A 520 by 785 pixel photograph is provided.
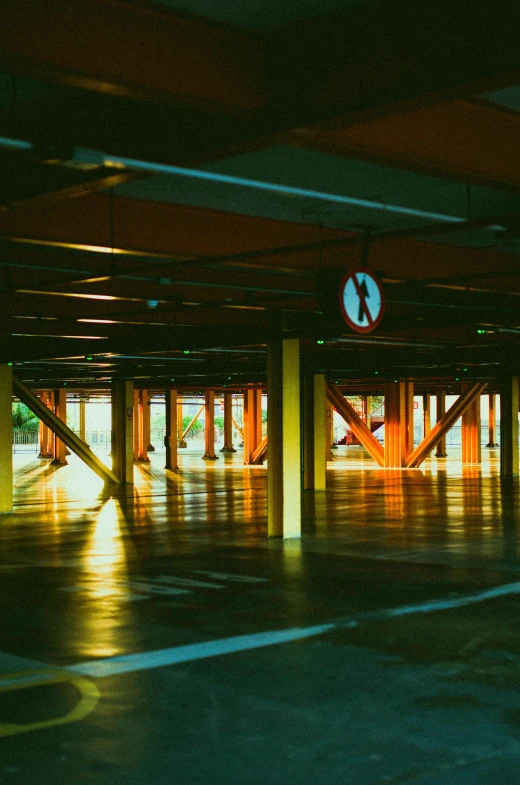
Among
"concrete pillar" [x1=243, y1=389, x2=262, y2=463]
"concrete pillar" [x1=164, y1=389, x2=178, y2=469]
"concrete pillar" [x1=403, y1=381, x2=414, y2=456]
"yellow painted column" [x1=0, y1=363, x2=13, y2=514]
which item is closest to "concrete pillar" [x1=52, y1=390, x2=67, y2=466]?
"concrete pillar" [x1=164, y1=389, x2=178, y2=469]

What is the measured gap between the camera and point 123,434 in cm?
3123

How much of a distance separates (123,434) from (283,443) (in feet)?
49.0

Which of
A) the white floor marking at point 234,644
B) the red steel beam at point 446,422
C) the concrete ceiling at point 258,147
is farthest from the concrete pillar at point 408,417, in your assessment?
the white floor marking at point 234,644

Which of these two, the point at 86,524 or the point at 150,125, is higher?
the point at 150,125

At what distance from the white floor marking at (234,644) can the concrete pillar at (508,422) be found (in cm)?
2461

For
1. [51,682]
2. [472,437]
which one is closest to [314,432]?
[472,437]

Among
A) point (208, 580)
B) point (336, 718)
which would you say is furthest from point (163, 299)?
point (336, 718)

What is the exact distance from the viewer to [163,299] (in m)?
14.9

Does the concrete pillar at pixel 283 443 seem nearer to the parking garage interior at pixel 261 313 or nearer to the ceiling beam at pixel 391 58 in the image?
the parking garage interior at pixel 261 313

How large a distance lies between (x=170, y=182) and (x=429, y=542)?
8.30 meters

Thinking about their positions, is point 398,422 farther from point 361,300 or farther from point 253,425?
point 361,300

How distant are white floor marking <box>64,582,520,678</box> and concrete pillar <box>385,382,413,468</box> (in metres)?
29.1

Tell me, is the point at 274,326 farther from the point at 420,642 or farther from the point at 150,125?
the point at 150,125

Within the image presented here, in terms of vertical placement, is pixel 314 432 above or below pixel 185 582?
above
